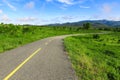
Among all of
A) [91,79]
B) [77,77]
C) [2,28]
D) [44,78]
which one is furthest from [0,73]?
[2,28]

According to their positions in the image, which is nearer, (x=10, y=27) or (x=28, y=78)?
(x=28, y=78)

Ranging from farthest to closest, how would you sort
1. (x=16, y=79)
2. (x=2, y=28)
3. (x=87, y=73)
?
(x=2, y=28) → (x=87, y=73) → (x=16, y=79)

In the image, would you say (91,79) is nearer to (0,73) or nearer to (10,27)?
(0,73)

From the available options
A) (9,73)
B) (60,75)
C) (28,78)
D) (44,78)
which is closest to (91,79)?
(60,75)

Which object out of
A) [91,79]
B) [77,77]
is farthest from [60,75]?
[91,79]

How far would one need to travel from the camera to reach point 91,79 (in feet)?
27.4

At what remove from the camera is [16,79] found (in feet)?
25.8

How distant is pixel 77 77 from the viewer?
8391 mm

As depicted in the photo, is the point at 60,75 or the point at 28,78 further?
the point at 60,75

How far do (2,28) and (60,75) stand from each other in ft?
111

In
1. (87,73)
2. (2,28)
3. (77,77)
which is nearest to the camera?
(77,77)

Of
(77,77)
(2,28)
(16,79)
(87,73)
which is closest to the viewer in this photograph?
(16,79)

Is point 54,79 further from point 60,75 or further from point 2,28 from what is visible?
point 2,28

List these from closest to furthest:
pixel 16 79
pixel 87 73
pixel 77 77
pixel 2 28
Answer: pixel 16 79 → pixel 77 77 → pixel 87 73 → pixel 2 28
